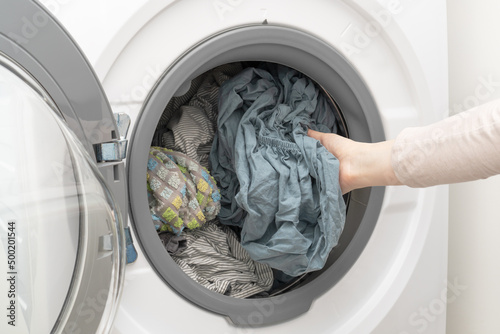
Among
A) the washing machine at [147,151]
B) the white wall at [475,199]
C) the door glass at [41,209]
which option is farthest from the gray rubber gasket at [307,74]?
the white wall at [475,199]

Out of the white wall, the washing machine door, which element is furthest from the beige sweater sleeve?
the washing machine door

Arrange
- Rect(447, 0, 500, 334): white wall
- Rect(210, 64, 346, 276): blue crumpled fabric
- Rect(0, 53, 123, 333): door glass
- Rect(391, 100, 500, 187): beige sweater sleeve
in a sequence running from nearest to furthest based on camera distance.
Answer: Rect(0, 53, 123, 333): door glass < Rect(391, 100, 500, 187): beige sweater sleeve < Rect(210, 64, 346, 276): blue crumpled fabric < Rect(447, 0, 500, 334): white wall

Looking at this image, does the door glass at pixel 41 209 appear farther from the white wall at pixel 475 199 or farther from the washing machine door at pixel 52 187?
the white wall at pixel 475 199

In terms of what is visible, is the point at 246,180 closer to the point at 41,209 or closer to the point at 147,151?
the point at 147,151

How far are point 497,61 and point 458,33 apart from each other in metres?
0.10

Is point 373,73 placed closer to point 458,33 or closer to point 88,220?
point 458,33

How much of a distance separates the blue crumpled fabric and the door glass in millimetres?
284

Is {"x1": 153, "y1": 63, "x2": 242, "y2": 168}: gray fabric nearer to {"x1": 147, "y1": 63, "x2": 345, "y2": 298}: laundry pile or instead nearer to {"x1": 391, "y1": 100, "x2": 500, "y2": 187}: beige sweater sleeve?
{"x1": 147, "y1": 63, "x2": 345, "y2": 298}: laundry pile

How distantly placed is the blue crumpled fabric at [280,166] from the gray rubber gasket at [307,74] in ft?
0.22

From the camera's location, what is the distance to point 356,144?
85 cm

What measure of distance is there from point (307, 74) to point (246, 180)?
0.73 ft

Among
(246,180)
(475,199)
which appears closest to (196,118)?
(246,180)

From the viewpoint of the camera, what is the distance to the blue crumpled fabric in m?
0.82

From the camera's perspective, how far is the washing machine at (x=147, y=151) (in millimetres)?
564
